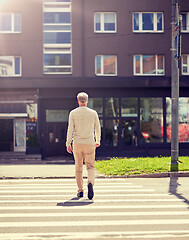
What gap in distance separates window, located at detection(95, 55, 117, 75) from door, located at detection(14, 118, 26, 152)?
5.56 meters

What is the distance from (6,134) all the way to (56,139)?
10.3 feet

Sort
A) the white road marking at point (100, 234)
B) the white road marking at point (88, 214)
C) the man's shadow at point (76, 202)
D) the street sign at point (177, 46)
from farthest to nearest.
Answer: the street sign at point (177, 46)
the man's shadow at point (76, 202)
the white road marking at point (88, 214)
the white road marking at point (100, 234)

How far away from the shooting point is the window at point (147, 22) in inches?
1042

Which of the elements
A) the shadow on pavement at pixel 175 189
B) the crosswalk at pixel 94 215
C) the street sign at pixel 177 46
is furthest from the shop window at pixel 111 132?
the crosswalk at pixel 94 215

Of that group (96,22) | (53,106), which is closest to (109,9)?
(96,22)

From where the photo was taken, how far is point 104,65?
85.8 feet

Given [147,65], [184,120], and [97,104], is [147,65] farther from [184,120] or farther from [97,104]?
[184,120]

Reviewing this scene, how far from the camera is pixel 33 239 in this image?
5.02m

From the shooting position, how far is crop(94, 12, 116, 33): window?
1036 inches

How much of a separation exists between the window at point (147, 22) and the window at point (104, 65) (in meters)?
2.53

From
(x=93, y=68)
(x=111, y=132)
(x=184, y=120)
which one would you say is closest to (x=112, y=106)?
(x=111, y=132)

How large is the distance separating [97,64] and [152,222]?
821 inches

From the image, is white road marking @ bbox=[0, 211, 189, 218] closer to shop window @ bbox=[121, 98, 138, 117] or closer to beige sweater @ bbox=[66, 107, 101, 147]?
beige sweater @ bbox=[66, 107, 101, 147]

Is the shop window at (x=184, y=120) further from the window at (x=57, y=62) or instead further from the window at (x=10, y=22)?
the window at (x=10, y=22)
